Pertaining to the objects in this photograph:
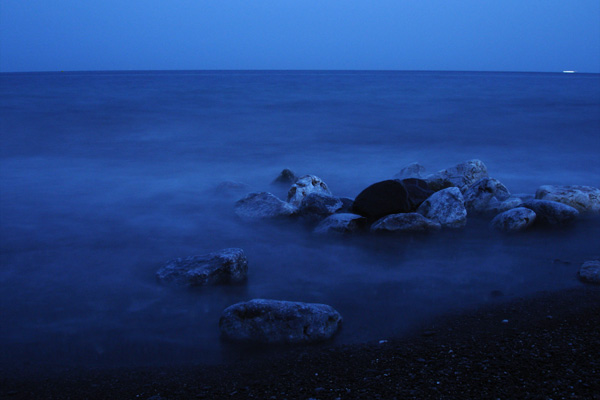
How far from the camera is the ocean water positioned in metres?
3.26

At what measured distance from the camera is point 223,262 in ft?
12.7

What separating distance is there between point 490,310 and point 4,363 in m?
2.91

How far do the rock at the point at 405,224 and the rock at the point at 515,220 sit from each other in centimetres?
60

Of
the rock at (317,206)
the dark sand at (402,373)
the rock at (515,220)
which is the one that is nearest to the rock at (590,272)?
the dark sand at (402,373)

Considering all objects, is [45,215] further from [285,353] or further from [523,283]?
[523,283]

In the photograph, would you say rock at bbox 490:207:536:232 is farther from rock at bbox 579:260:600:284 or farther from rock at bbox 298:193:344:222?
rock at bbox 298:193:344:222

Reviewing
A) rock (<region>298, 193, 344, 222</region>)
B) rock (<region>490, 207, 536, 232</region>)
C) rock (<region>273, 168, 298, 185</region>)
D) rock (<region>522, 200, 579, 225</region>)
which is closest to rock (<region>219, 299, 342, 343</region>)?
rock (<region>298, 193, 344, 222</region>)

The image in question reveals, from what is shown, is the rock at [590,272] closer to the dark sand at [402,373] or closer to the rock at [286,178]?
the dark sand at [402,373]

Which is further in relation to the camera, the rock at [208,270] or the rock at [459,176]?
the rock at [459,176]

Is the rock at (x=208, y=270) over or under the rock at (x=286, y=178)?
under

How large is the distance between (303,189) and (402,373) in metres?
3.63

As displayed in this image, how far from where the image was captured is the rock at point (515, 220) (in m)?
4.96

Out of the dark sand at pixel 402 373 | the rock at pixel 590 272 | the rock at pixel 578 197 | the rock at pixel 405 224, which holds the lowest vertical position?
the dark sand at pixel 402 373

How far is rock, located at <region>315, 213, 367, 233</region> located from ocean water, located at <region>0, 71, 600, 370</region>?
170mm
